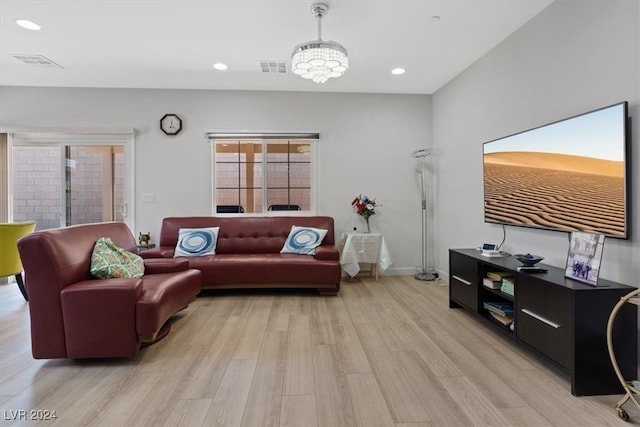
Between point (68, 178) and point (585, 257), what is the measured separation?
19.2ft

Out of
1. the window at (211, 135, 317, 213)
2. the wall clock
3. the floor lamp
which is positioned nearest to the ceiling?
the wall clock

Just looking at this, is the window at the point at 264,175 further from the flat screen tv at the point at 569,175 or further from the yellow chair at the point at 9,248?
the flat screen tv at the point at 569,175

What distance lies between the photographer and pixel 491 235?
3.22 m

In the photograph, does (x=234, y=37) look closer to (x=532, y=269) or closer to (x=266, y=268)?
(x=266, y=268)

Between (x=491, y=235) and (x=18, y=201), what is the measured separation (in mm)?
6135

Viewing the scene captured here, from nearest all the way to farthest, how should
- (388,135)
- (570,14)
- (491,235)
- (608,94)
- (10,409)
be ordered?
(10,409) → (608,94) → (570,14) → (491,235) → (388,135)

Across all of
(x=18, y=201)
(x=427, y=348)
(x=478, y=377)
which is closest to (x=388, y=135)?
(x=427, y=348)

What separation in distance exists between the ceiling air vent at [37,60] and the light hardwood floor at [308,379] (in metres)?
2.83

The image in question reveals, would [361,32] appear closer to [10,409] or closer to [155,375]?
[155,375]

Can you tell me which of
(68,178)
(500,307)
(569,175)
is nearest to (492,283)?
(500,307)

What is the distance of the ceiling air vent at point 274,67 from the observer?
143 inches

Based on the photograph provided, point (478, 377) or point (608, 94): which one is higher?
point (608, 94)

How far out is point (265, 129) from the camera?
4551mm

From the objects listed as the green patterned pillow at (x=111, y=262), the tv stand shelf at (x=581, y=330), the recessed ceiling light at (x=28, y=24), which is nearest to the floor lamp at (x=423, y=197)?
the tv stand shelf at (x=581, y=330)
